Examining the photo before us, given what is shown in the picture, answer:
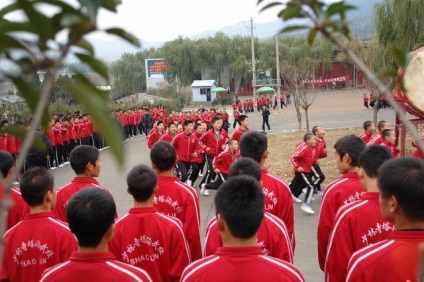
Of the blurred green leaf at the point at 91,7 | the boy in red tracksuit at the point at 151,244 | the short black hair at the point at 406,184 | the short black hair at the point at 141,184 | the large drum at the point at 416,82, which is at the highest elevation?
the blurred green leaf at the point at 91,7

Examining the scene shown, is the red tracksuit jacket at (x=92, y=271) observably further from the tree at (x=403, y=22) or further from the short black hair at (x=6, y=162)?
the tree at (x=403, y=22)

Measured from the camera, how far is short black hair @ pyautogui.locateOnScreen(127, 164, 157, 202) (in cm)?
333

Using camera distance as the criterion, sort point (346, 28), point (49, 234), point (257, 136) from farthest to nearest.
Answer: point (257, 136) < point (49, 234) < point (346, 28)

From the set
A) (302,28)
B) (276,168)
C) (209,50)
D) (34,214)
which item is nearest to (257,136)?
(34,214)

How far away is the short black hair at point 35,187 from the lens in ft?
10.9

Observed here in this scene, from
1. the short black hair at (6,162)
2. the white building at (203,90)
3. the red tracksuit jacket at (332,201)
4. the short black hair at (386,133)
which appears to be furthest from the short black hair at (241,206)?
the white building at (203,90)

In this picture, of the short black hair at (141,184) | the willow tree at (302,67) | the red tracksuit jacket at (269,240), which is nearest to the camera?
the red tracksuit jacket at (269,240)

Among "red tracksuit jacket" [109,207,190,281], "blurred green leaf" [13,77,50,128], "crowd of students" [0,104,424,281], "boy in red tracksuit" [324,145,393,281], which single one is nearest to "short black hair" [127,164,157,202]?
"crowd of students" [0,104,424,281]

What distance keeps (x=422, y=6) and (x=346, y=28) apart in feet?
51.6

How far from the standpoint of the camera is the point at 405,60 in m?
1.09

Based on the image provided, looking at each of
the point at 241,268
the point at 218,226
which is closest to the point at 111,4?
the point at 241,268

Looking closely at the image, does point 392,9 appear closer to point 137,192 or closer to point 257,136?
point 257,136

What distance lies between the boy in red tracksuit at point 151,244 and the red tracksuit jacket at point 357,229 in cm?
97

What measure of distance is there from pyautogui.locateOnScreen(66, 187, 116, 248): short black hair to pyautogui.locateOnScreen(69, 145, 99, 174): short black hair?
1858 mm
